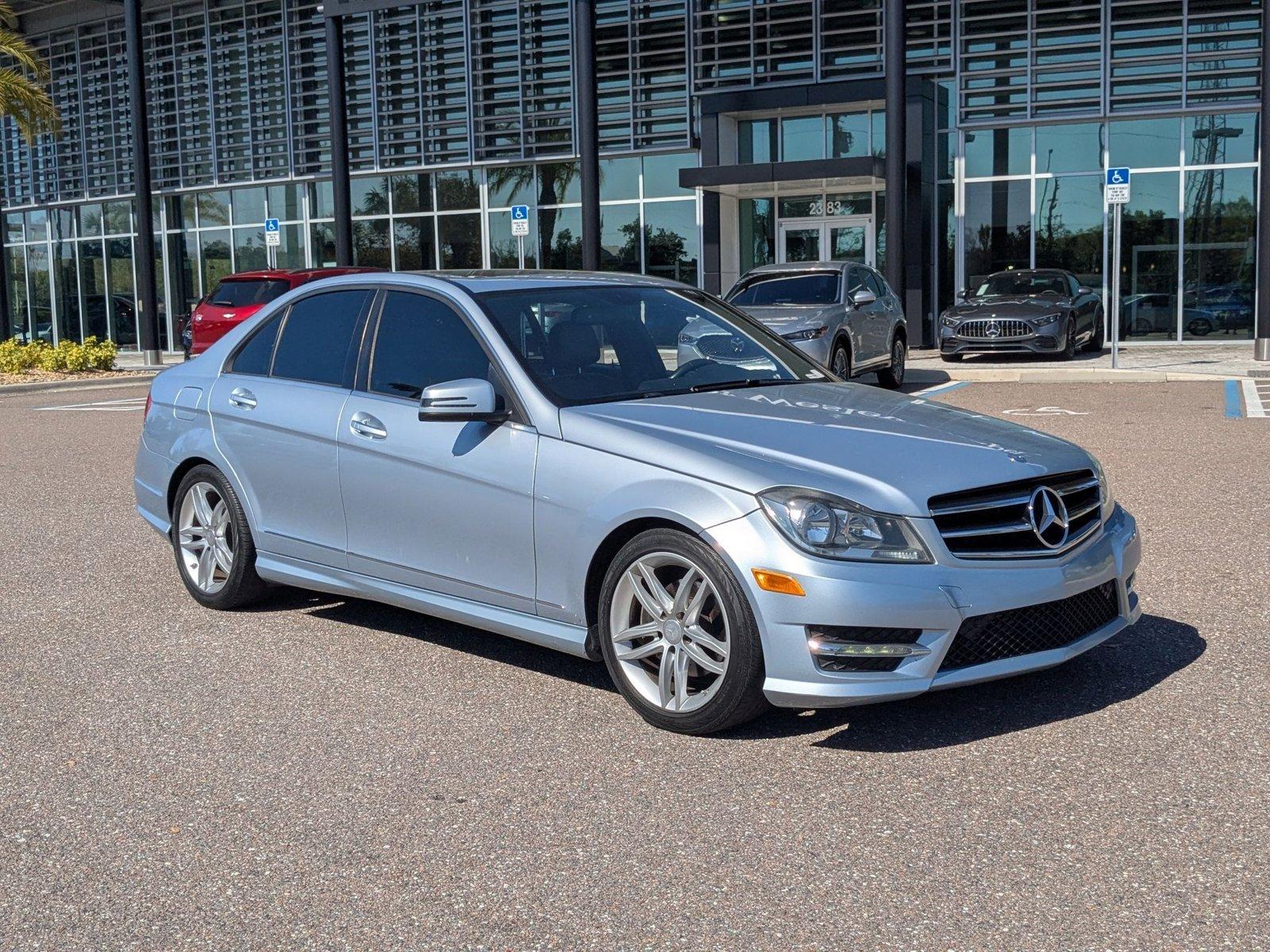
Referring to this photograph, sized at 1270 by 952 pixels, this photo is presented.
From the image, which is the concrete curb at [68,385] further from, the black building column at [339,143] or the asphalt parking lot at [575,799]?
the asphalt parking lot at [575,799]

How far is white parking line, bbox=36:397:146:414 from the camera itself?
19.4 metres

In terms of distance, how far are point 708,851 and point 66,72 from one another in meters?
42.0

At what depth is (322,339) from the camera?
6289mm

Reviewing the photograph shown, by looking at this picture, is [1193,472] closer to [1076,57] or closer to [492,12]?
[1076,57]

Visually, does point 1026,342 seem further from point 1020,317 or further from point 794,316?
point 794,316

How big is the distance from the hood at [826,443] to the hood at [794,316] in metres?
10.5

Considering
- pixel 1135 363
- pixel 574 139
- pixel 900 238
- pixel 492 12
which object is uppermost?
pixel 492 12

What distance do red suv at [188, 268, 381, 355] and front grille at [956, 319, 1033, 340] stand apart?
937cm

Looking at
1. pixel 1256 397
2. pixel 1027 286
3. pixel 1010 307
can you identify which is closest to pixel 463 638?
A: pixel 1256 397

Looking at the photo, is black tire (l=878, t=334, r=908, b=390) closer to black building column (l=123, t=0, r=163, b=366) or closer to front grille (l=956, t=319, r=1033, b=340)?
front grille (l=956, t=319, r=1033, b=340)

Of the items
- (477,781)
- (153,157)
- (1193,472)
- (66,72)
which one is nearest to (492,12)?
(153,157)

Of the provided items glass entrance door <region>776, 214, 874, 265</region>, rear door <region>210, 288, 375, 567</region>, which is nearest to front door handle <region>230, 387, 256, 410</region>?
rear door <region>210, 288, 375, 567</region>

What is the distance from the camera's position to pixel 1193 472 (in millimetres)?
10398

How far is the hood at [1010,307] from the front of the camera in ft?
73.6
